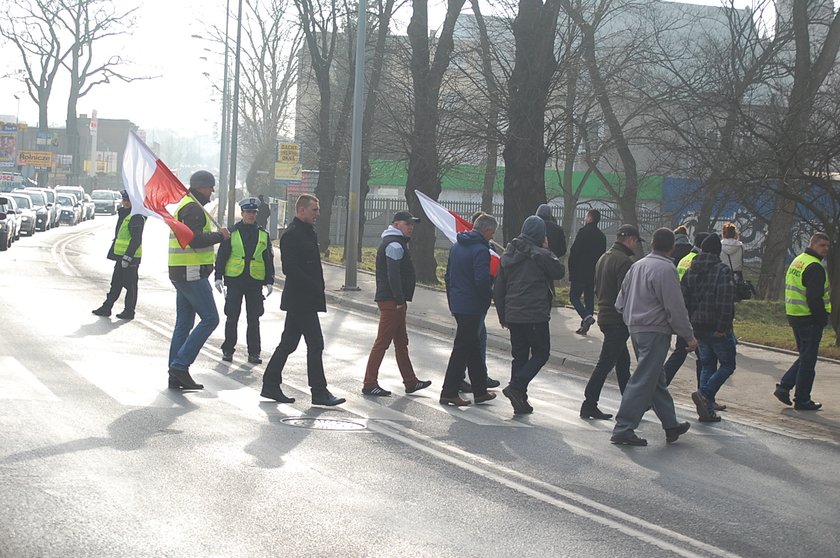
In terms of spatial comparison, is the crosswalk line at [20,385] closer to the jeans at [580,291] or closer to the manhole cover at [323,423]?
the manhole cover at [323,423]

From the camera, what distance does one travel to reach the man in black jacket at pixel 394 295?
1208 cm

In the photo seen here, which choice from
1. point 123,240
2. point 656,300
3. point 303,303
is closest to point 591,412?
point 656,300

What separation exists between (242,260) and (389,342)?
294 cm

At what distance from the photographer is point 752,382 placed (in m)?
14.8

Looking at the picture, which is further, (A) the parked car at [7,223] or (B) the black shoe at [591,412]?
(A) the parked car at [7,223]

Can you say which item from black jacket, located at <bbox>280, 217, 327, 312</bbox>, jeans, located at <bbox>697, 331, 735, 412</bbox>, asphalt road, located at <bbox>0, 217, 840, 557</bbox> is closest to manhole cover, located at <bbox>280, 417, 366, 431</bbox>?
asphalt road, located at <bbox>0, 217, 840, 557</bbox>

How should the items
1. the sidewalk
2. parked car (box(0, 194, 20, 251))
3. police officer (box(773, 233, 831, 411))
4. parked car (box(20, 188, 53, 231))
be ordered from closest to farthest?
the sidewalk < police officer (box(773, 233, 831, 411)) < parked car (box(0, 194, 20, 251)) < parked car (box(20, 188, 53, 231))

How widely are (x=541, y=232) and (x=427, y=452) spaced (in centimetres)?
306

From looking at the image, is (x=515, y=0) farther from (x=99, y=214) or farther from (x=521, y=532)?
(x=99, y=214)

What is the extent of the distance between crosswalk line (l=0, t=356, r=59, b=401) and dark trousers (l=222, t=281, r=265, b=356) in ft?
8.09

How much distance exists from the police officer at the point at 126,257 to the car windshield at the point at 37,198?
35.1 metres

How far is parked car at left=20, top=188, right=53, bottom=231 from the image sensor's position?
50.7 m

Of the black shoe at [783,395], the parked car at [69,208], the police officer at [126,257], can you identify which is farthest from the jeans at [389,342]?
the parked car at [69,208]

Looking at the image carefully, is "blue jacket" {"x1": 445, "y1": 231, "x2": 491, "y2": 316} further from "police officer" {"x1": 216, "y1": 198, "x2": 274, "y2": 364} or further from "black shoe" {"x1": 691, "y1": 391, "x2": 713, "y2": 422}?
"police officer" {"x1": 216, "y1": 198, "x2": 274, "y2": 364}
